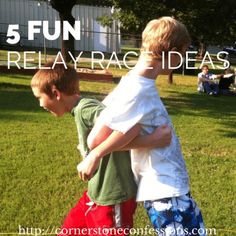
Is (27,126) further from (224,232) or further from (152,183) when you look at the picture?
(152,183)

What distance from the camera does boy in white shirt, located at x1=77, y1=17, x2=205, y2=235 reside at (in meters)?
2.46

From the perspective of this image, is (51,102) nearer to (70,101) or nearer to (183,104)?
(70,101)

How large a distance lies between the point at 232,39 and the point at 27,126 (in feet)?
56.9

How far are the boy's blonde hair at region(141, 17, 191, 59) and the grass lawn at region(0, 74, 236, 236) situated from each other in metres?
2.27

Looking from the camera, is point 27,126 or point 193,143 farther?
point 27,126

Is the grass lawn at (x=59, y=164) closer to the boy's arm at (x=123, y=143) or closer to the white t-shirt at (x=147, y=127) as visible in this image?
the white t-shirt at (x=147, y=127)

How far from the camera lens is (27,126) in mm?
8406

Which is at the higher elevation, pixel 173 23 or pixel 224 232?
pixel 173 23

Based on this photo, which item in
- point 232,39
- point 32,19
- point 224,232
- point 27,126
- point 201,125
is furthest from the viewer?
point 32,19

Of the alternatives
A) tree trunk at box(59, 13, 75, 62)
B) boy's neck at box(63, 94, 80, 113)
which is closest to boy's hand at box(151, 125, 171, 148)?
boy's neck at box(63, 94, 80, 113)

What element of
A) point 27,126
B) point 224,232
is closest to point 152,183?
point 224,232

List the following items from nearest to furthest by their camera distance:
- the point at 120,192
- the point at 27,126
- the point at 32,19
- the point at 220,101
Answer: the point at 120,192 → the point at 27,126 → the point at 220,101 → the point at 32,19

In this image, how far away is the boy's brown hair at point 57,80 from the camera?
106 inches

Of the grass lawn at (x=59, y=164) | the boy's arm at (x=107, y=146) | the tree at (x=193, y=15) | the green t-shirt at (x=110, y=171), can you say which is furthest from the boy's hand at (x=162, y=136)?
the tree at (x=193, y=15)
